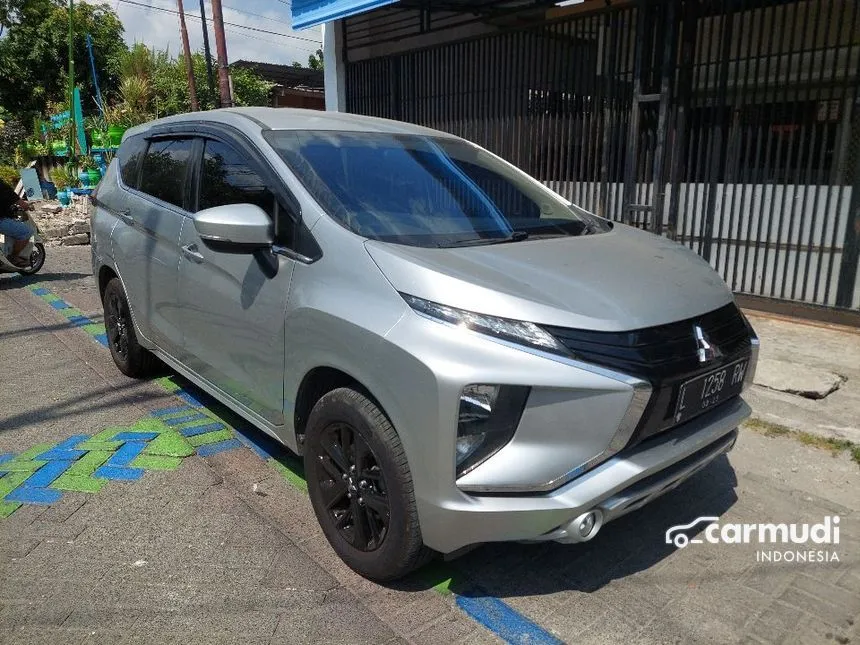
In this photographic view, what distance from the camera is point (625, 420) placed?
7.15ft

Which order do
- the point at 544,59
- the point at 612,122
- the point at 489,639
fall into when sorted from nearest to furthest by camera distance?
the point at 489,639, the point at 612,122, the point at 544,59

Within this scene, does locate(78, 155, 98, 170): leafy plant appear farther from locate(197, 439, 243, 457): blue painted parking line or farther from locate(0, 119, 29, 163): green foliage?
locate(197, 439, 243, 457): blue painted parking line

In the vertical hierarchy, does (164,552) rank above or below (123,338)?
below

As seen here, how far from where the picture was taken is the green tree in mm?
25969

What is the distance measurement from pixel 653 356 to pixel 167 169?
125 inches

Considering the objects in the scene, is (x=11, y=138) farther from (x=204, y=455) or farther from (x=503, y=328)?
(x=503, y=328)

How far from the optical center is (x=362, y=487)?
Answer: 8.45 ft

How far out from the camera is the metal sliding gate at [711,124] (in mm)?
Answer: 5879

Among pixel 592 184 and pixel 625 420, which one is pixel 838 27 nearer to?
pixel 592 184

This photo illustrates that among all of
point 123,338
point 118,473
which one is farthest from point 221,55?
point 118,473

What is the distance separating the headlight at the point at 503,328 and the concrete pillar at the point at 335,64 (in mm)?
9500

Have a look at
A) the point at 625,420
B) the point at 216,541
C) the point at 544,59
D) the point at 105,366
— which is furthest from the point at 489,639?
the point at 544,59

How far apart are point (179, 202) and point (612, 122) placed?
16.9 ft

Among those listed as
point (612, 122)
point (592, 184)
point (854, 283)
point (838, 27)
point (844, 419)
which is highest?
point (838, 27)
